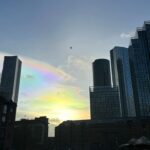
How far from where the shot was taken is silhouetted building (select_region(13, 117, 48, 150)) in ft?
288

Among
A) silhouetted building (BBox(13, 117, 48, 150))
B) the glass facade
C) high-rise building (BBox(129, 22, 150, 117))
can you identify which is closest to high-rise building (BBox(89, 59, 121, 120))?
the glass facade

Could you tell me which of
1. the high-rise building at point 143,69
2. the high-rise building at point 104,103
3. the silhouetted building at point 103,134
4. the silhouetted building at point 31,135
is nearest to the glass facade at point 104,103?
the high-rise building at point 104,103

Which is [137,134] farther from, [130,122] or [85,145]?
[85,145]

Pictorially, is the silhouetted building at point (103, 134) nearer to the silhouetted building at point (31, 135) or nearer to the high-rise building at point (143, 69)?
the silhouetted building at point (31, 135)

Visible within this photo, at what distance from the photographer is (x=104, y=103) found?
185 m

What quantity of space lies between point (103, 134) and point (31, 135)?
34.3 m

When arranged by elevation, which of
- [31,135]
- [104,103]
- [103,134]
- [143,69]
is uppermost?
[143,69]

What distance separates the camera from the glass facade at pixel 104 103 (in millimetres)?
179625

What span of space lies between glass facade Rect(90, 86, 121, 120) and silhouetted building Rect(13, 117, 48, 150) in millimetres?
89340

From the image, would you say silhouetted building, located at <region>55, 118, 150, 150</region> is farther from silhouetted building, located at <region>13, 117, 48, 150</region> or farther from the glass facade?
the glass facade

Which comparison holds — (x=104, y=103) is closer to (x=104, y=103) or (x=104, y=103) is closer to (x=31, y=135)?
(x=104, y=103)

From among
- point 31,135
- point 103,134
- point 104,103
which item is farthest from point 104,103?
point 103,134

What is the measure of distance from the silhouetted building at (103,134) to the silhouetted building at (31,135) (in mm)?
14030

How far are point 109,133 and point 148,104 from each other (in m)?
90.0
